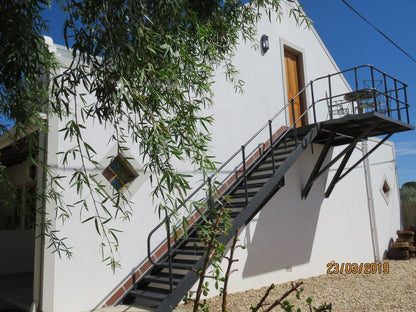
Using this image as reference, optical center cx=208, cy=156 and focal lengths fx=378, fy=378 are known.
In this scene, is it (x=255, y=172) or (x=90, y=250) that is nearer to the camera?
(x=90, y=250)

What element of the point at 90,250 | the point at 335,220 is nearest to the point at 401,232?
the point at 335,220

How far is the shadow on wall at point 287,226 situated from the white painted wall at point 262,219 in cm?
2

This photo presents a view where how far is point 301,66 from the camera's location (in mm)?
8633

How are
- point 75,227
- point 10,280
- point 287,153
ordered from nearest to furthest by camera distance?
1. point 75,227
2. point 287,153
3. point 10,280

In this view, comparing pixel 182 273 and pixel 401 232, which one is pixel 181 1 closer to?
pixel 182 273

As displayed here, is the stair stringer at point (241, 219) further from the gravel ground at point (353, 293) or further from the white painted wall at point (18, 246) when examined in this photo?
the white painted wall at point (18, 246)

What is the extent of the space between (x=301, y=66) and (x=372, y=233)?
4.55 meters

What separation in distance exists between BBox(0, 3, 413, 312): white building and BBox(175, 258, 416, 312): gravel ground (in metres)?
0.39

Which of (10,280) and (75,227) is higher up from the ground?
(75,227)

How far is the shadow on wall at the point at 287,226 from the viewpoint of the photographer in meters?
6.51

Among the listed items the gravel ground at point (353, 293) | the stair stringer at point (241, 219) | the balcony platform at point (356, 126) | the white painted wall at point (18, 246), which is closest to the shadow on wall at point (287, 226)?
the gravel ground at point (353, 293)

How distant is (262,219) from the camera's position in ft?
21.9
